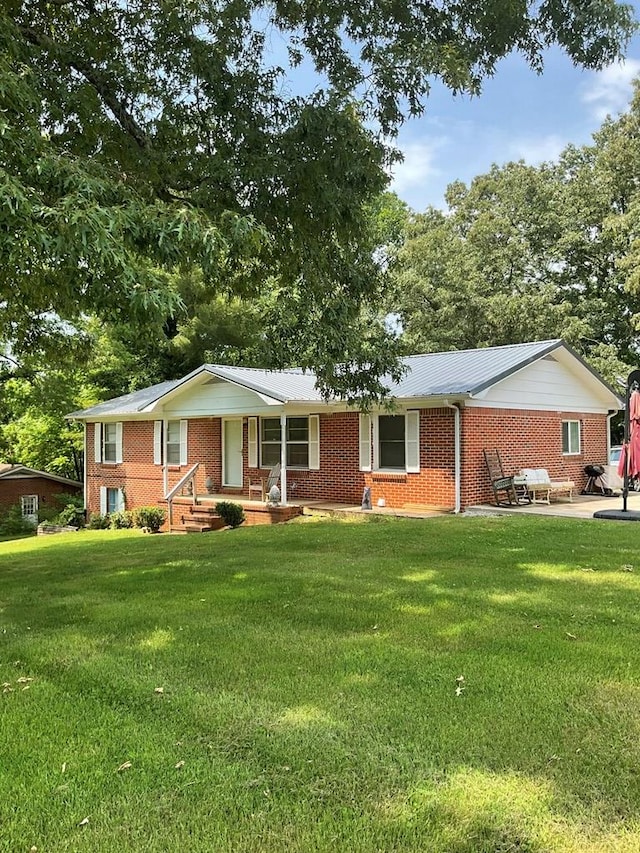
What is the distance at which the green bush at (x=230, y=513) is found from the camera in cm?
1645

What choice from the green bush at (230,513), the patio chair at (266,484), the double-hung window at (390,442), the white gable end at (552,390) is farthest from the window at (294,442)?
the white gable end at (552,390)

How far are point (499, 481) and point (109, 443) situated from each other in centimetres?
1437

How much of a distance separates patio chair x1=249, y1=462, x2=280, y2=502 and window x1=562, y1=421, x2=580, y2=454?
24.7 ft

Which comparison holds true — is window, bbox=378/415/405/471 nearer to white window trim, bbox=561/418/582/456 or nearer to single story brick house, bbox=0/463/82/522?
white window trim, bbox=561/418/582/456

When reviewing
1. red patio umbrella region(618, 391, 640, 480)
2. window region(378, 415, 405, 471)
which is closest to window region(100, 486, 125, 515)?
window region(378, 415, 405, 471)

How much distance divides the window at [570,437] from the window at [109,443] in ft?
47.5

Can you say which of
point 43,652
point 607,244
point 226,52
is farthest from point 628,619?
point 607,244

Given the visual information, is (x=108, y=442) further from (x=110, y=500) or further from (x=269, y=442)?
(x=269, y=442)

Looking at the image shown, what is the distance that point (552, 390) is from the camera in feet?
56.2

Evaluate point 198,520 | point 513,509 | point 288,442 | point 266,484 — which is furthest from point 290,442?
point 513,509

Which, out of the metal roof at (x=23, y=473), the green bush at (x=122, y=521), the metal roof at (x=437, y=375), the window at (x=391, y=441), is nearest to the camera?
the metal roof at (x=437, y=375)

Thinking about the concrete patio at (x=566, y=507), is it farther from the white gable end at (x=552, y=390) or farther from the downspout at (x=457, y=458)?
the white gable end at (x=552, y=390)

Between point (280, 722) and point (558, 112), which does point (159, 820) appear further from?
point (558, 112)

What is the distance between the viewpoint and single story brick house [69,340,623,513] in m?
15.0
